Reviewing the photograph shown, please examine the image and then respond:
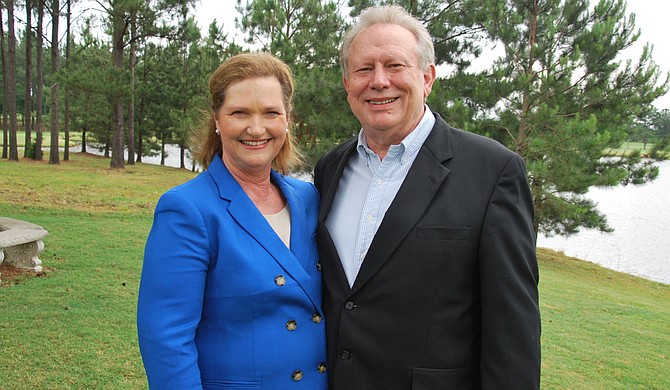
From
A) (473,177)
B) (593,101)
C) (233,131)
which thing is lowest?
(473,177)

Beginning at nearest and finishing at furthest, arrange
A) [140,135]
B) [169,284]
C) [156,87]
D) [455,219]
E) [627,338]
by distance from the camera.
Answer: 1. [169,284]
2. [455,219]
3. [627,338]
4. [156,87]
5. [140,135]

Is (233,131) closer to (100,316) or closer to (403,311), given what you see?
(403,311)

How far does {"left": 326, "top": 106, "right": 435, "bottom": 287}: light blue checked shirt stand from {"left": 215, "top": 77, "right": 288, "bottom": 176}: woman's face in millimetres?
342

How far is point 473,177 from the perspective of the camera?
1738 mm

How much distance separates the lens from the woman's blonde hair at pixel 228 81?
1.80 m

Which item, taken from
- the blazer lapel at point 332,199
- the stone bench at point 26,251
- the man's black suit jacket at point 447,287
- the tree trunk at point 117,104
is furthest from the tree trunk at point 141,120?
the man's black suit jacket at point 447,287

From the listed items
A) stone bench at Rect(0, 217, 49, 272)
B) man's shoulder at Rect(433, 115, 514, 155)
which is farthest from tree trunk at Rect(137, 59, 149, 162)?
man's shoulder at Rect(433, 115, 514, 155)

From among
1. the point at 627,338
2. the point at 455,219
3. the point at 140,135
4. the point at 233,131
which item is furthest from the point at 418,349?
the point at 140,135

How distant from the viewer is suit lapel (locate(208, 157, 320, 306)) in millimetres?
1770

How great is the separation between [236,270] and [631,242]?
19012 mm

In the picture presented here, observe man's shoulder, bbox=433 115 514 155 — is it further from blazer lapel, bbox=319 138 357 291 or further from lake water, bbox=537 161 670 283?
lake water, bbox=537 161 670 283

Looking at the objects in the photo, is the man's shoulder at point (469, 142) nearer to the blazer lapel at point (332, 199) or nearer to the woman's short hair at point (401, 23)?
the woman's short hair at point (401, 23)

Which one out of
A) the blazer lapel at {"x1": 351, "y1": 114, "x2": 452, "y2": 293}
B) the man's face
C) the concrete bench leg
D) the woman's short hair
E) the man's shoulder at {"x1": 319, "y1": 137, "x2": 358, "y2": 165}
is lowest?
the concrete bench leg

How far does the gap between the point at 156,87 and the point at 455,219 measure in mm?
28312
